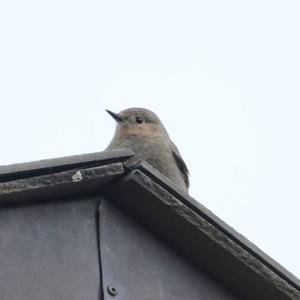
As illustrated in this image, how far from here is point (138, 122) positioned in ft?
36.9

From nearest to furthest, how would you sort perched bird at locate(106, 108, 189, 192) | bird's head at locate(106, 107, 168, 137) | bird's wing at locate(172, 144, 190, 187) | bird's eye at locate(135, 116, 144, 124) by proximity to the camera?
perched bird at locate(106, 108, 189, 192) < bird's wing at locate(172, 144, 190, 187) < bird's head at locate(106, 107, 168, 137) < bird's eye at locate(135, 116, 144, 124)

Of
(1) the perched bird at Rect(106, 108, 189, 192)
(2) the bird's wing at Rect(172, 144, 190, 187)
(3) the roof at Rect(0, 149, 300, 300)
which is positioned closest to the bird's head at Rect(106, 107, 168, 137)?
(1) the perched bird at Rect(106, 108, 189, 192)

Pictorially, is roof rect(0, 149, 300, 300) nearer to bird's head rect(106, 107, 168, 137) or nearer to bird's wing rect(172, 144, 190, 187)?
bird's wing rect(172, 144, 190, 187)

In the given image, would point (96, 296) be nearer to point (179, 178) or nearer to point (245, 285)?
point (245, 285)

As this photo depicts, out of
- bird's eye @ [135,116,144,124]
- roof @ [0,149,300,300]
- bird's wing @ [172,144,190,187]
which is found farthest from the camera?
bird's eye @ [135,116,144,124]

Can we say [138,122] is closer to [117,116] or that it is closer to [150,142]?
[117,116]

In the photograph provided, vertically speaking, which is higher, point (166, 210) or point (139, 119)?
point (166, 210)

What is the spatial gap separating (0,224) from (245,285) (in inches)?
52.7

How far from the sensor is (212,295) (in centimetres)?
620

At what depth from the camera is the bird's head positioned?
11.0 meters

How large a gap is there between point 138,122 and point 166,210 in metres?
5.23

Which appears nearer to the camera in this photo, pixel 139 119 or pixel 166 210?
pixel 166 210

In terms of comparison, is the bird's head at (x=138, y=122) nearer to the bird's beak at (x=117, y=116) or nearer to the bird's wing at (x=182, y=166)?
the bird's beak at (x=117, y=116)

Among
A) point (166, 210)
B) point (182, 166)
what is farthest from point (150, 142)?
point (166, 210)
